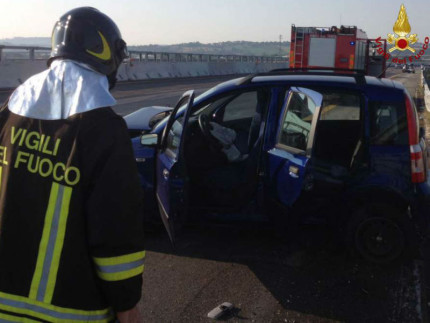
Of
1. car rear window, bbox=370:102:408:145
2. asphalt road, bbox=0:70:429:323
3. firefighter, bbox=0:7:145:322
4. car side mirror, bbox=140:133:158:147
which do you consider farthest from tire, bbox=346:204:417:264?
firefighter, bbox=0:7:145:322

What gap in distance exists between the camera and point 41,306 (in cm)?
168

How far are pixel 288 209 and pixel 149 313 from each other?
1547mm

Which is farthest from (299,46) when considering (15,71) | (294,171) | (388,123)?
(294,171)

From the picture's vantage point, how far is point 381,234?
15.6 feet

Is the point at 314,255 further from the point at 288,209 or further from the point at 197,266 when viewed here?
the point at 197,266

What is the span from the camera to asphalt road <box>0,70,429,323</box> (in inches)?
153

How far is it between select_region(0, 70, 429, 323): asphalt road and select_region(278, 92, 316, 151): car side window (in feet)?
2.67

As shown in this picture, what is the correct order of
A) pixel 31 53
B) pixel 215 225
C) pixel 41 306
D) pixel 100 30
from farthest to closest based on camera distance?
pixel 31 53 < pixel 215 225 < pixel 100 30 < pixel 41 306

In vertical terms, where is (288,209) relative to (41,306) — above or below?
below

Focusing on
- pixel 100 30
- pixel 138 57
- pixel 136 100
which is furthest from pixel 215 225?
→ pixel 138 57

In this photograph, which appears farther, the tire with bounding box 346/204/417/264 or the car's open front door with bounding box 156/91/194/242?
the tire with bounding box 346/204/417/264

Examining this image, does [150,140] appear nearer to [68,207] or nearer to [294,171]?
[294,171]

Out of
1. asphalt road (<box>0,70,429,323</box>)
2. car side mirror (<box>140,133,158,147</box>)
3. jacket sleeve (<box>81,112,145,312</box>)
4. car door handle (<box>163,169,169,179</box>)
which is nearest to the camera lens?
jacket sleeve (<box>81,112,145,312</box>)

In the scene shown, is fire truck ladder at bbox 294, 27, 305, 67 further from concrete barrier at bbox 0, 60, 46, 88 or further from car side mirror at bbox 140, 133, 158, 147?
car side mirror at bbox 140, 133, 158, 147
